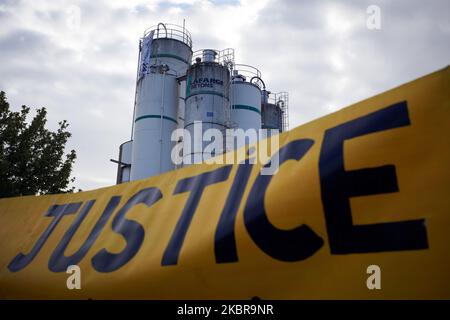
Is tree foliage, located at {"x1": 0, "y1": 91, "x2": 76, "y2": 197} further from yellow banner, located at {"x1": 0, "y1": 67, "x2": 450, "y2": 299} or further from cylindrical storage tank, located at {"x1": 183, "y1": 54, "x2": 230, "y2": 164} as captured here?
yellow banner, located at {"x1": 0, "y1": 67, "x2": 450, "y2": 299}

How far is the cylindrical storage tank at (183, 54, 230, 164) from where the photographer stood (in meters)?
18.1

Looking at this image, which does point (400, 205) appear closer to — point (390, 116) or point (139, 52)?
point (390, 116)

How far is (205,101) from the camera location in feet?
61.2

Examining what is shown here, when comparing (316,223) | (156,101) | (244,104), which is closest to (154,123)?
(156,101)

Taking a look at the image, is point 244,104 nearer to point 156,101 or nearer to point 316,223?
point 156,101

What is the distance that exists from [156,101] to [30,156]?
6.87 m

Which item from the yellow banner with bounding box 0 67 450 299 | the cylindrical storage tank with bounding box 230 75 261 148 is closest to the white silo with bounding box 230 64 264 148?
the cylindrical storage tank with bounding box 230 75 261 148

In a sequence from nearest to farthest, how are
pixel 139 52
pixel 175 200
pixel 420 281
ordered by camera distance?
pixel 420 281 → pixel 175 200 → pixel 139 52

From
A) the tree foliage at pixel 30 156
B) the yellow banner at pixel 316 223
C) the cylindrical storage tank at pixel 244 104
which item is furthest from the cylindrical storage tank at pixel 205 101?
the yellow banner at pixel 316 223

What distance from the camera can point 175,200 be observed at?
4.15 meters

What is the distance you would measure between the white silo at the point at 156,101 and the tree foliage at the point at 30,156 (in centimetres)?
348

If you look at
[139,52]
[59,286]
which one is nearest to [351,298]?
[59,286]

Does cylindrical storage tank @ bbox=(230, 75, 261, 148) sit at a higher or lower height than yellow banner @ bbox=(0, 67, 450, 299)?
higher
